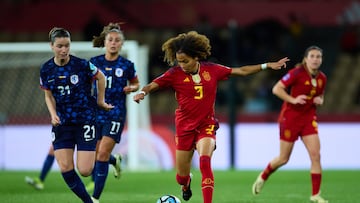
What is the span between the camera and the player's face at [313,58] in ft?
40.1


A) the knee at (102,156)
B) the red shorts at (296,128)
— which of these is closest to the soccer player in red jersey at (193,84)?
the knee at (102,156)

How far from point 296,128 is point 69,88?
3569 millimetres

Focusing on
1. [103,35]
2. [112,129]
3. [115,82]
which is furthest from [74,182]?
[103,35]

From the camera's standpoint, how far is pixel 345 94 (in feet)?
82.8

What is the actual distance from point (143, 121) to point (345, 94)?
7315 mm

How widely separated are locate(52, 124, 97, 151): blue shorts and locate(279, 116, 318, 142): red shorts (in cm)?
324

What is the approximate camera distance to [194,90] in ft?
34.2

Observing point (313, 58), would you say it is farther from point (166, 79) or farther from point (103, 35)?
point (103, 35)

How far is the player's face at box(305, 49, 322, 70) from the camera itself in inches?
481

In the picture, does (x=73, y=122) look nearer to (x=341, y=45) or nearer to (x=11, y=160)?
(x=11, y=160)

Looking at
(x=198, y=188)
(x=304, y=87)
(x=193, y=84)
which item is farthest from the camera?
(x=198, y=188)

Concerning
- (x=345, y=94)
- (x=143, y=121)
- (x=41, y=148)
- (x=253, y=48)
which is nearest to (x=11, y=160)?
(x=41, y=148)

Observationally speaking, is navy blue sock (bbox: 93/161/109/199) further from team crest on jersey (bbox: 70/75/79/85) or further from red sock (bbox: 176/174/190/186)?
team crest on jersey (bbox: 70/75/79/85)

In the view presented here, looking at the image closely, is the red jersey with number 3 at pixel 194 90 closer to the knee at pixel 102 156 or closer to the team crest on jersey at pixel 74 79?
the team crest on jersey at pixel 74 79
